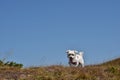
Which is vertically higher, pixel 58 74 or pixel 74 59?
pixel 74 59

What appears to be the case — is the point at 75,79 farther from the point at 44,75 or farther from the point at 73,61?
the point at 73,61

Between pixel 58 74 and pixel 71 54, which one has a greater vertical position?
pixel 71 54

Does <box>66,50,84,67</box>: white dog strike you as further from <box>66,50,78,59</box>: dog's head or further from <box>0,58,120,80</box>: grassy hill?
<box>0,58,120,80</box>: grassy hill

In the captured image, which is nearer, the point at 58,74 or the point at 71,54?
the point at 58,74

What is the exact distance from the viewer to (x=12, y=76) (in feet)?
53.8

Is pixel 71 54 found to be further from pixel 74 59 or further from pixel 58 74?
pixel 58 74

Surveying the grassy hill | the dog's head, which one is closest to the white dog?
the dog's head

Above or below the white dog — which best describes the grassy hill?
below

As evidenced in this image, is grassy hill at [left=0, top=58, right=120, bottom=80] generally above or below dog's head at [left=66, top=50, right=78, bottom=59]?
below

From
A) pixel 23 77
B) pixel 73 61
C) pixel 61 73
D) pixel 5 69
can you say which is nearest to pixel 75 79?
pixel 61 73

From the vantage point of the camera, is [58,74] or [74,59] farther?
[74,59]

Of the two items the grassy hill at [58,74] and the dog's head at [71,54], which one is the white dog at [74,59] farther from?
the grassy hill at [58,74]

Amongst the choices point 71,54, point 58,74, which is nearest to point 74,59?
point 71,54

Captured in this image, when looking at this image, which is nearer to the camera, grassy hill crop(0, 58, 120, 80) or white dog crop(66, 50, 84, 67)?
grassy hill crop(0, 58, 120, 80)
